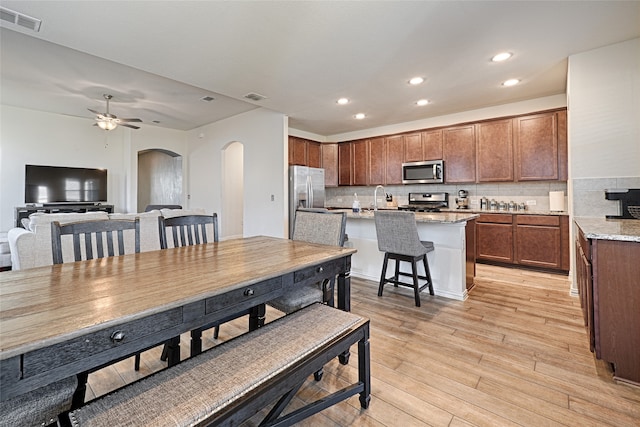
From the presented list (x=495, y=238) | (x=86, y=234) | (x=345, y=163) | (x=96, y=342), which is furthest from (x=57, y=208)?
(x=495, y=238)

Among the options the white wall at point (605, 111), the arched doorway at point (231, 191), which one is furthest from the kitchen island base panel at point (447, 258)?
the arched doorway at point (231, 191)

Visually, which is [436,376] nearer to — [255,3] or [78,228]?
[78,228]

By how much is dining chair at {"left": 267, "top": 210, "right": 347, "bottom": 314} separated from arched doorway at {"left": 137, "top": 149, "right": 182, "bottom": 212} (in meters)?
6.21

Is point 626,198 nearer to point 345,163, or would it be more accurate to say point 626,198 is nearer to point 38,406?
point 38,406

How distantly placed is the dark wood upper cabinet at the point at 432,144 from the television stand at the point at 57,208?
21.6ft

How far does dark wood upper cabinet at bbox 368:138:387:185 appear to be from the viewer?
5812 millimetres

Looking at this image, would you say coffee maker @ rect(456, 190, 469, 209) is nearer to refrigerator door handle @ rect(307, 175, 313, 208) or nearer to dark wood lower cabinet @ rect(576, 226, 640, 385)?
refrigerator door handle @ rect(307, 175, 313, 208)

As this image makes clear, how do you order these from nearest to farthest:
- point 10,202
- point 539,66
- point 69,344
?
point 69,344
point 539,66
point 10,202

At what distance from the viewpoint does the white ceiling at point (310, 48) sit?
2.24 metres

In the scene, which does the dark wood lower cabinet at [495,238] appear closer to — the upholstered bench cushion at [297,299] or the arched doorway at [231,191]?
the upholstered bench cushion at [297,299]

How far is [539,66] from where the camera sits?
3242 mm

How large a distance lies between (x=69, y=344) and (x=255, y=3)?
2.39 m

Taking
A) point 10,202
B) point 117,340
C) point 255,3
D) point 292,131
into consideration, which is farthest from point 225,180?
point 117,340

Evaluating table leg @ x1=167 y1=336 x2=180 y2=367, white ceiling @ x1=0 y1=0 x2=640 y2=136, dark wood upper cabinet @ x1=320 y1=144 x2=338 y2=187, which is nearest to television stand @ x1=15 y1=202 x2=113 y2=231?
white ceiling @ x1=0 y1=0 x2=640 y2=136
